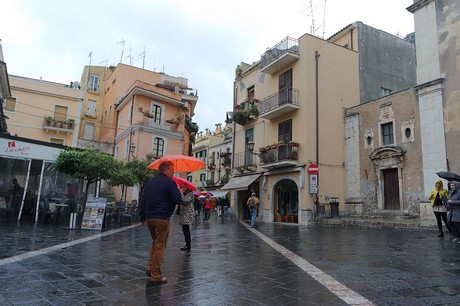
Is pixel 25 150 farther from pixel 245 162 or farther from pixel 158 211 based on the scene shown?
pixel 245 162

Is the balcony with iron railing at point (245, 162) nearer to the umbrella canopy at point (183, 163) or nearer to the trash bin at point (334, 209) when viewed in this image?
the trash bin at point (334, 209)

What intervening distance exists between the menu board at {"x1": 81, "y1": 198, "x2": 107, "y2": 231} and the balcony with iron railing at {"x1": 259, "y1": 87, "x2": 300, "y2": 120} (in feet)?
38.0

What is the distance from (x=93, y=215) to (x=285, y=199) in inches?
498

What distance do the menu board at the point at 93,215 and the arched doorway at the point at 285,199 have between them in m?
11.7

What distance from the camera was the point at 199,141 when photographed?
171ft

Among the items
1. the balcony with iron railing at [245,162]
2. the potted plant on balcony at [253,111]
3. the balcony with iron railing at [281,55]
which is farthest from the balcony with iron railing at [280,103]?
the balcony with iron railing at [245,162]

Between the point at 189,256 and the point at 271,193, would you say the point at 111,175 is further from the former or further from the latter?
the point at 271,193

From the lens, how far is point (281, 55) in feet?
66.2

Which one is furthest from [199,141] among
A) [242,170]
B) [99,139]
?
[242,170]

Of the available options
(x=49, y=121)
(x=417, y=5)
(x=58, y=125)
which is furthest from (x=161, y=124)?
(x=417, y=5)

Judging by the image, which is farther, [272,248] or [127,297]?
[272,248]

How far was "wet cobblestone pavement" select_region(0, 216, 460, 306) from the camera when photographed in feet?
12.2

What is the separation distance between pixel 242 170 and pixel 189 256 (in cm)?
1709

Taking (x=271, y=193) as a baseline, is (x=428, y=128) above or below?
above
